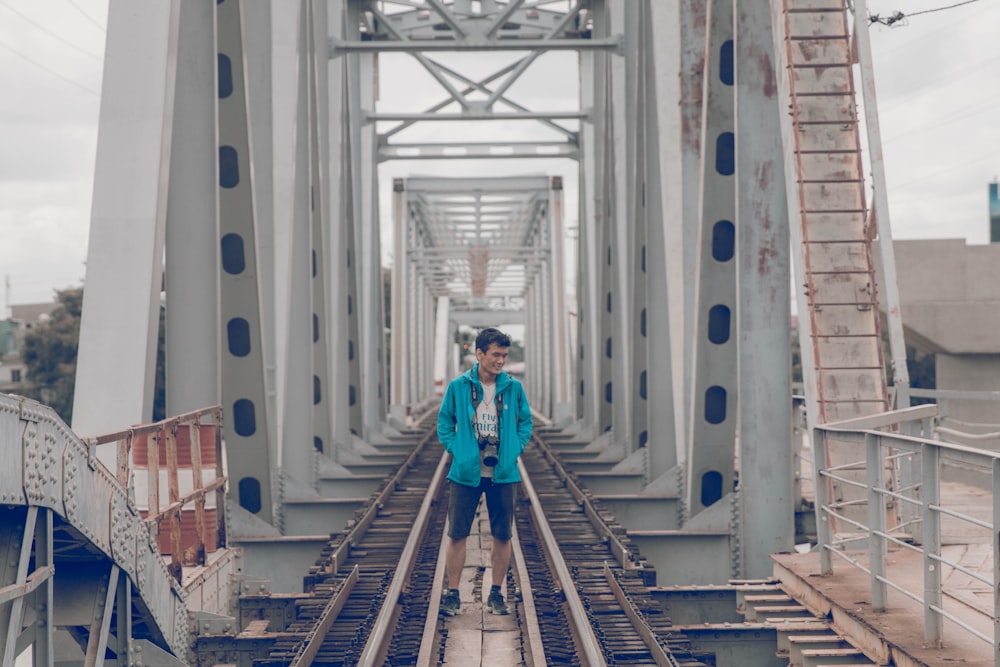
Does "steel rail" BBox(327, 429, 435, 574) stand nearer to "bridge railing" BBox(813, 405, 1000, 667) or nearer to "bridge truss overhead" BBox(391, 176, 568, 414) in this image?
"bridge railing" BBox(813, 405, 1000, 667)

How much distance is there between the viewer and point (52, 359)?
47938 millimetres

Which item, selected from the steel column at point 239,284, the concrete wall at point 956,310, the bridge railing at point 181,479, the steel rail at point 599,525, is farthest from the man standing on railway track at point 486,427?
the concrete wall at point 956,310

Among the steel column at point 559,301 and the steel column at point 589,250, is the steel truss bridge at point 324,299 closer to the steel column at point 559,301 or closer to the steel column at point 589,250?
the steel column at point 589,250

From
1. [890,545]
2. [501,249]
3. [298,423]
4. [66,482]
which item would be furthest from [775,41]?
[501,249]

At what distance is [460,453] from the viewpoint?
7.46m

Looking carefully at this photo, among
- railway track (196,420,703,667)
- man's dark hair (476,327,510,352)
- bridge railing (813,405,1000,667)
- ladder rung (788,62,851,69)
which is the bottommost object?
railway track (196,420,703,667)

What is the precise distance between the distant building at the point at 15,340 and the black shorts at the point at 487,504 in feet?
147

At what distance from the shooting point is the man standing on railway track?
733 centimetres

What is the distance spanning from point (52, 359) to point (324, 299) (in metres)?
33.0

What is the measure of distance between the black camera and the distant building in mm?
45078

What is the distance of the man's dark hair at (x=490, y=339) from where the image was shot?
7246 millimetres

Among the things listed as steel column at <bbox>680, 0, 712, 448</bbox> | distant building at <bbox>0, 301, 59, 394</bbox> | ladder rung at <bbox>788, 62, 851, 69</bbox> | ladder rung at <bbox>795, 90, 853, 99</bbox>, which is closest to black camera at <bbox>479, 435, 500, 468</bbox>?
ladder rung at <bbox>795, 90, 853, 99</bbox>

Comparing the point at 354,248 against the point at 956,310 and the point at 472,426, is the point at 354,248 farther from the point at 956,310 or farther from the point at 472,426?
the point at 472,426

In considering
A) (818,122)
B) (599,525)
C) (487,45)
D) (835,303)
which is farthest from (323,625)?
(487,45)
